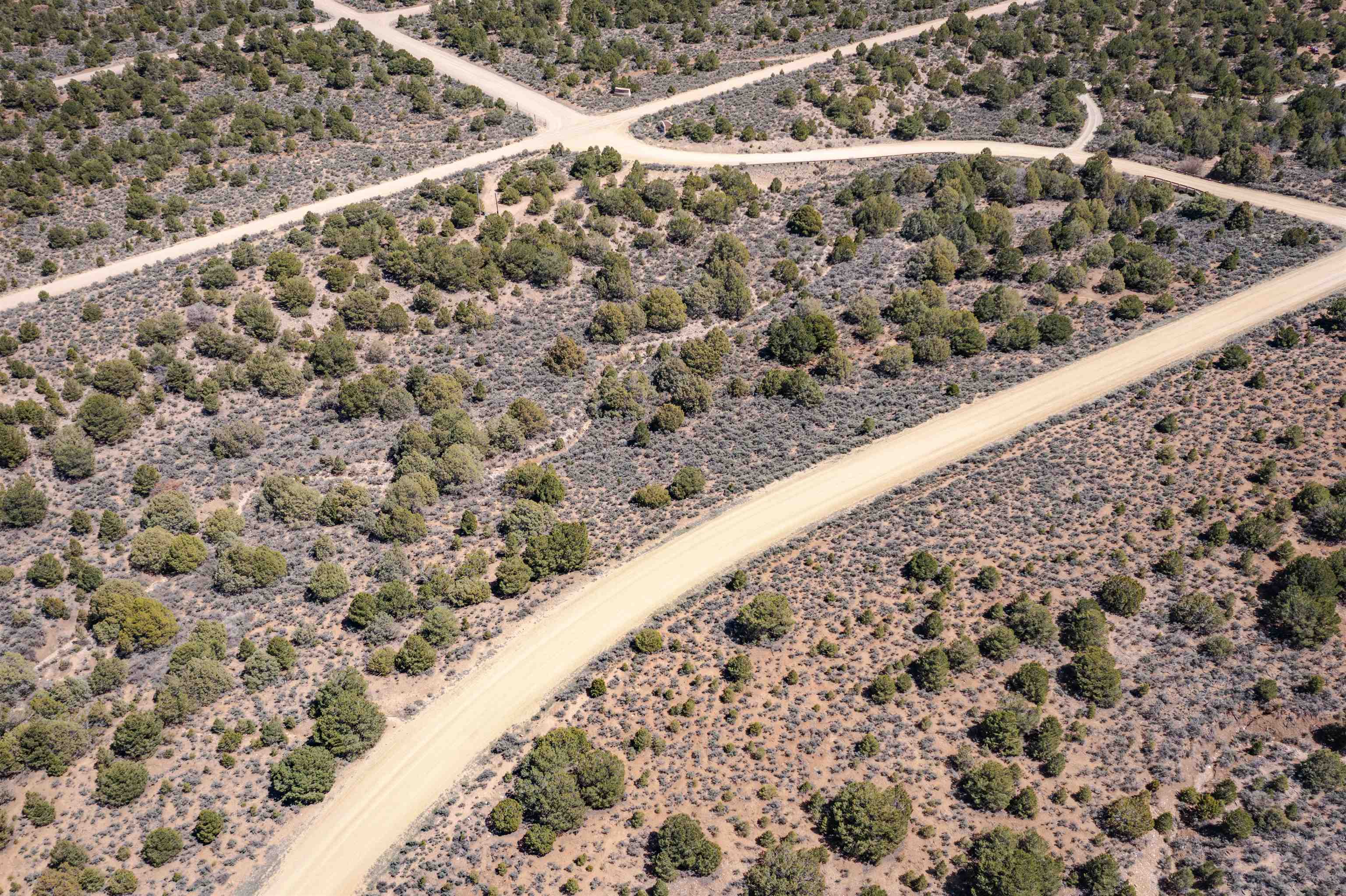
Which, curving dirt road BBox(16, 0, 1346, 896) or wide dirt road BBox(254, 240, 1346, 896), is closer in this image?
wide dirt road BBox(254, 240, 1346, 896)

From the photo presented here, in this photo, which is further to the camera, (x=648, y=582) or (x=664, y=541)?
(x=664, y=541)

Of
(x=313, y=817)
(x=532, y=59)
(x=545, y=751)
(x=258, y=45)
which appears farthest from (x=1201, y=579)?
(x=258, y=45)

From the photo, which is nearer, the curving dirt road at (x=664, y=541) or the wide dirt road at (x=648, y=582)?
the wide dirt road at (x=648, y=582)

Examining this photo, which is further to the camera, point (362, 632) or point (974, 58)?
point (974, 58)

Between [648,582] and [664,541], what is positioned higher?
[664,541]

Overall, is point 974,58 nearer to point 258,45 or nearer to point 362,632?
point 258,45
